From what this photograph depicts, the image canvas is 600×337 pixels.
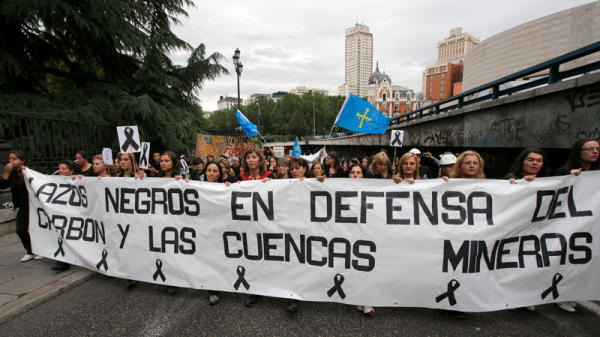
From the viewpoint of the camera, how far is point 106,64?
36.5 ft

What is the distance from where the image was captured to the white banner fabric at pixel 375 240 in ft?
9.28

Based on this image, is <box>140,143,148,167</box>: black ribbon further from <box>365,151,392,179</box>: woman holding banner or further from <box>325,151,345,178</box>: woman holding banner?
<box>365,151,392,179</box>: woman holding banner

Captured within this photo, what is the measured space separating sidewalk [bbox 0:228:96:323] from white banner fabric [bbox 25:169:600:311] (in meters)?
0.68

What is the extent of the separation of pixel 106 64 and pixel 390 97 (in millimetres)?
123726

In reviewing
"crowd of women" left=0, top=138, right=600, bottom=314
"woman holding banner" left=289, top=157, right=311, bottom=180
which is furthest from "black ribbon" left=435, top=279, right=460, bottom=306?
"woman holding banner" left=289, top=157, right=311, bottom=180

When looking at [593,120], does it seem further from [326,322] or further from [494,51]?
[494,51]

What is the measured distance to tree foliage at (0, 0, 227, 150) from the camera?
816cm

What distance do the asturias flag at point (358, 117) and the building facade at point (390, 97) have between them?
369 feet

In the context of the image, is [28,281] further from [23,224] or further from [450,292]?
[450,292]

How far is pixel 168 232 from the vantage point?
3.45 meters

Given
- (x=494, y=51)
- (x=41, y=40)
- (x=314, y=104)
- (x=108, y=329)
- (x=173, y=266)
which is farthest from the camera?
(x=314, y=104)

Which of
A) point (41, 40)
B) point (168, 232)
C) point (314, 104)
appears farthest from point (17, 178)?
point (314, 104)

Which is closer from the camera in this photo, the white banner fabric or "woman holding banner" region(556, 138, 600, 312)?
the white banner fabric

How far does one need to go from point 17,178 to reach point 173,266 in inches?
116
